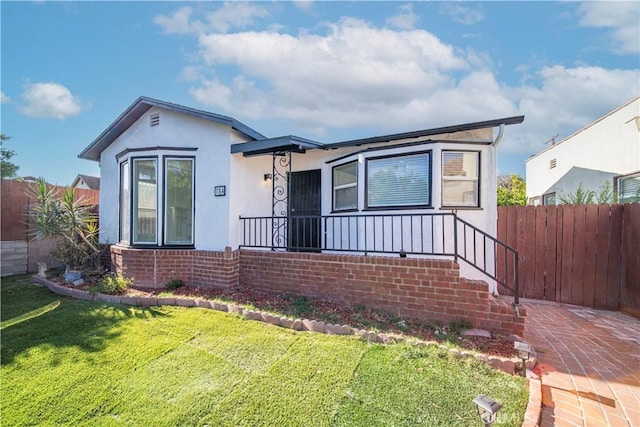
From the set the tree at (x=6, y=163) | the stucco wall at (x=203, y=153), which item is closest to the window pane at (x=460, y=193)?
the stucco wall at (x=203, y=153)

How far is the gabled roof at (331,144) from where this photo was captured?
5.12m

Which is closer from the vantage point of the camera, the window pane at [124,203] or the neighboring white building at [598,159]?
the window pane at [124,203]

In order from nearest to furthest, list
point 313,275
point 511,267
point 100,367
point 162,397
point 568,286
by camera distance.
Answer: point 162,397, point 100,367, point 313,275, point 568,286, point 511,267

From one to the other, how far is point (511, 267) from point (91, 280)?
10.2 m

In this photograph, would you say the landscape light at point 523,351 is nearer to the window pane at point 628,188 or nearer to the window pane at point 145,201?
the window pane at point 145,201

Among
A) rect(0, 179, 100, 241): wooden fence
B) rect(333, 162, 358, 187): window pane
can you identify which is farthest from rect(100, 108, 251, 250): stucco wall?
rect(0, 179, 100, 241): wooden fence

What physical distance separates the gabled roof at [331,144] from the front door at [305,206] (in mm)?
1215

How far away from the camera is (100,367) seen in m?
3.46

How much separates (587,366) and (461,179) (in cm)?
336

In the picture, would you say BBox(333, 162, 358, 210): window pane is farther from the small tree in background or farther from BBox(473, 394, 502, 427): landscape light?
the small tree in background

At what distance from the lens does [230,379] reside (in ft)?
10.4

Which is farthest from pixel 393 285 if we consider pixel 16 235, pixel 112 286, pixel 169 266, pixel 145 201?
pixel 16 235

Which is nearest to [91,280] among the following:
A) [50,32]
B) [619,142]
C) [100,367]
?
[100,367]

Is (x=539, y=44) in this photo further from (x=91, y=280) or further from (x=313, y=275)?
(x=91, y=280)
